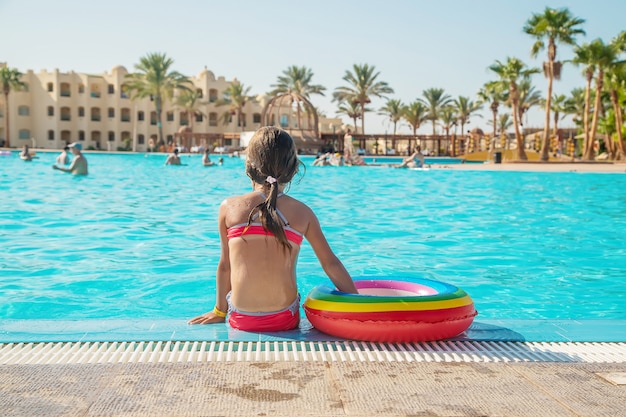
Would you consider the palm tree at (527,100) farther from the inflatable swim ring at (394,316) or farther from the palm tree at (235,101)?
the inflatable swim ring at (394,316)

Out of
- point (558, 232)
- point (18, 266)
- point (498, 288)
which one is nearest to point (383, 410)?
point (498, 288)

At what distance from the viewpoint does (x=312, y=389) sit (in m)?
2.19

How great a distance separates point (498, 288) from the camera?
6.26 metres

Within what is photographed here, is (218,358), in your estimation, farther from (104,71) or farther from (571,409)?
(104,71)

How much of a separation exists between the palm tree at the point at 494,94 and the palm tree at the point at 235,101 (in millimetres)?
22419

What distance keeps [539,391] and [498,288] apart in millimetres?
4172

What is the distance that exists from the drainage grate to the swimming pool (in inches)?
30.4

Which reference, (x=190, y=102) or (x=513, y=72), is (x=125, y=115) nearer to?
(x=190, y=102)

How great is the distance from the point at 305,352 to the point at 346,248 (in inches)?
223

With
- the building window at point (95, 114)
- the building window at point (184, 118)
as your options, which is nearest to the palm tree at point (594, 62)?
the building window at point (184, 118)

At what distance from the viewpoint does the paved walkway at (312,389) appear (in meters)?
2.01

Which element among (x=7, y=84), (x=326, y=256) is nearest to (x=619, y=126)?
(x=326, y=256)

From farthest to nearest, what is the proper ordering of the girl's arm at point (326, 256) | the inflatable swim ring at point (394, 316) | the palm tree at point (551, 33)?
the palm tree at point (551, 33)
the girl's arm at point (326, 256)
the inflatable swim ring at point (394, 316)

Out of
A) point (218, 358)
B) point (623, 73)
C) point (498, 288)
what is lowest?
point (498, 288)
